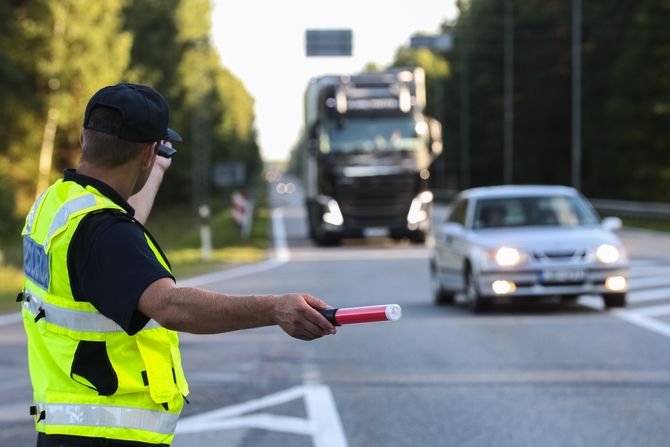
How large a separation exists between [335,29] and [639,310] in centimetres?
3646

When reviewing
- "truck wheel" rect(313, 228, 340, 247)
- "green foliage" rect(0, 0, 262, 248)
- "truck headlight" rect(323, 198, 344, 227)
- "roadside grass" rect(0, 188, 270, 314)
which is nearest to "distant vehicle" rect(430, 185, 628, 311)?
"roadside grass" rect(0, 188, 270, 314)

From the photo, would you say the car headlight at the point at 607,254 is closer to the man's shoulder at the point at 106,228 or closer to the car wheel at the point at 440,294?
the car wheel at the point at 440,294

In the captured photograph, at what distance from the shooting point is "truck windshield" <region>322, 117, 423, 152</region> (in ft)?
103

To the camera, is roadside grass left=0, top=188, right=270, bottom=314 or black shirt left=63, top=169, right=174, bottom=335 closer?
black shirt left=63, top=169, right=174, bottom=335

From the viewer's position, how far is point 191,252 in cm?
3262

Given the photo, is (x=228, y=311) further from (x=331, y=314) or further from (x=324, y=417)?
(x=324, y=417)

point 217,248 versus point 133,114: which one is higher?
point 133,114

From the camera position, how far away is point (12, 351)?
12.4 meters

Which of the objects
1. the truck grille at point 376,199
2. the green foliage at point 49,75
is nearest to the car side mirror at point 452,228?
the truck grille at point 376,199

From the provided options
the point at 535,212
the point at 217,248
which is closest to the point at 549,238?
the point at 535,212

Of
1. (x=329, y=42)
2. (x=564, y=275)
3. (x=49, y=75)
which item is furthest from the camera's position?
(x=49, y=75)

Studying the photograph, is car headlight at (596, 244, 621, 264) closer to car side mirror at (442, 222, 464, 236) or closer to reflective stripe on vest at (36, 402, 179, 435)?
car side mirror at (442, 222, 464, 236)

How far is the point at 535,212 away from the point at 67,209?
13258mm

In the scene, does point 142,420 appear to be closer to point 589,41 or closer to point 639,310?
point 639,310
